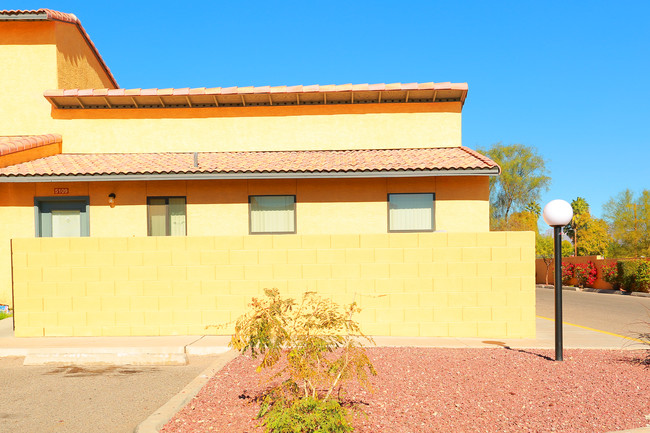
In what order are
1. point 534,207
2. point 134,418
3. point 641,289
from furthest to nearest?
point 534,207
point 641,289
point 134,418

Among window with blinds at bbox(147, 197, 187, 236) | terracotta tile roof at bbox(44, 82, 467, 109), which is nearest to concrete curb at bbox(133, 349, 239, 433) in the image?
window with blinds at bbox(147, 197, 187, 236)

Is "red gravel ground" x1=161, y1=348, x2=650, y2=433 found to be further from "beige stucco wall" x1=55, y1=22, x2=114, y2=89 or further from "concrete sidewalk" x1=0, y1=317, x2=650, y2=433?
"beige stucco wall" x1=55, y1=22, x2=114, y2=89

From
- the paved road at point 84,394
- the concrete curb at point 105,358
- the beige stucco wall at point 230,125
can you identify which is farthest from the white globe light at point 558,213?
the beige stucco wall at point 230,125

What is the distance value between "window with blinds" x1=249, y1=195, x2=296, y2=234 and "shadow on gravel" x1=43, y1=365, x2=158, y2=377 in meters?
5.86

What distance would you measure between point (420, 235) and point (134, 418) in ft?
20.2

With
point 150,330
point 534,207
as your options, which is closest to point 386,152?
point 150,330

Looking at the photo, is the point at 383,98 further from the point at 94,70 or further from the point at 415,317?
the point at 94,70

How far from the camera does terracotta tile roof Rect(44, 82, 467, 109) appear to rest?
14953 mm

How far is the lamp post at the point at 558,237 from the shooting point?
308 inches

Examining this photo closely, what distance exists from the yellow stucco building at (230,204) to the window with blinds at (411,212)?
A: 0.03m

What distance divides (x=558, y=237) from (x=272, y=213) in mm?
7575

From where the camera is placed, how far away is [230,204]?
13.6 meters

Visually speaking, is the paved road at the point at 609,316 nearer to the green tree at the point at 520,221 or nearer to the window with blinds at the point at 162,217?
the window with blinds at the point at 162,217

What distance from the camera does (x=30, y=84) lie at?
51.3 ft
